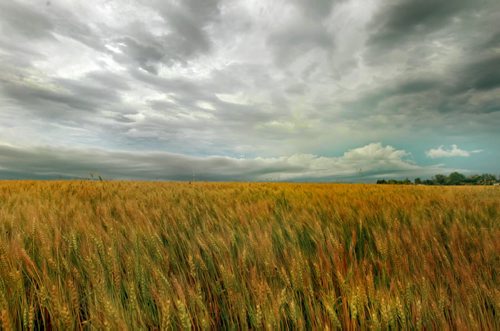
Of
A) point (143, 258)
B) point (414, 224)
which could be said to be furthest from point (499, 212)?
point (143, 258)

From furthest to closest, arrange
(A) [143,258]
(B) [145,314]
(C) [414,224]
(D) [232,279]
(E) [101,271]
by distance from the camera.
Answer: (C) [414,224], (A) [143,258], (E) [101,271], (D) [232,279], (B) [145,314]

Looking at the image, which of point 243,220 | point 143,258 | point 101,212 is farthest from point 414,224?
point 101,212

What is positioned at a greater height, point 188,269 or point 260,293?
point 260,293

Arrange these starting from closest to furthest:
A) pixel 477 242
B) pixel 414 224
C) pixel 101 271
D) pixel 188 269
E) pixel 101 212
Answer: pixel 101 271
pixel 188 269
pixel 477 242
pixel 414 224
pixel 101 212

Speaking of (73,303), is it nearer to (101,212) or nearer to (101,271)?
(101,271)

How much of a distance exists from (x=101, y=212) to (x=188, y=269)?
2053mm

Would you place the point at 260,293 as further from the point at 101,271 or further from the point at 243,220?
the point at 243,220

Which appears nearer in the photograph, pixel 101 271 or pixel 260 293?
pixel 260 293

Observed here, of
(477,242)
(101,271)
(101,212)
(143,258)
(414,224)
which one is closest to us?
(101,271)

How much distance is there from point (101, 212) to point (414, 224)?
326 cm

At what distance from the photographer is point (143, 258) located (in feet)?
5.32

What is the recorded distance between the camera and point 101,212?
332cm

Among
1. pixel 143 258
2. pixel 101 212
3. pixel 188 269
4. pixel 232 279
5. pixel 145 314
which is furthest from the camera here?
pixel 101 212

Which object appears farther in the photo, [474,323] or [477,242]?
[477,242]
